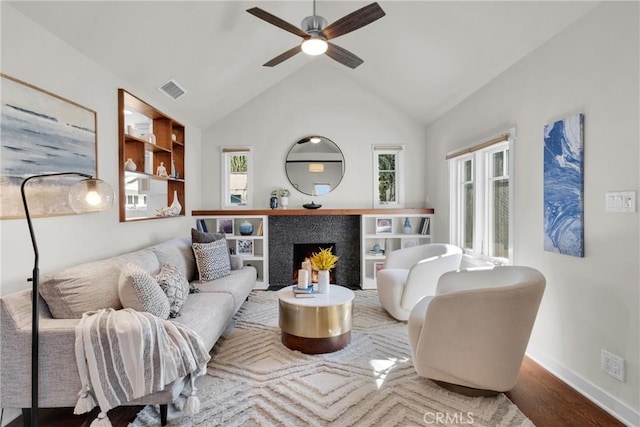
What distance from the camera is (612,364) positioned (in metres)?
1.99

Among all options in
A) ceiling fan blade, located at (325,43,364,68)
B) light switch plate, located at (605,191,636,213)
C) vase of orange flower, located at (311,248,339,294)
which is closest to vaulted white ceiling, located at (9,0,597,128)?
ceiling fan blade, located at (325,43,364,68)

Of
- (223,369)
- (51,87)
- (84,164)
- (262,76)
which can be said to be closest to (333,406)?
(223,369)

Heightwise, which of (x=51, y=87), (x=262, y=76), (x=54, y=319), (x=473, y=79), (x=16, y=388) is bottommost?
(x=16, y=388)

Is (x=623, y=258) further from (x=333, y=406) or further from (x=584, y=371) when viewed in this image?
(x=333, y=406)

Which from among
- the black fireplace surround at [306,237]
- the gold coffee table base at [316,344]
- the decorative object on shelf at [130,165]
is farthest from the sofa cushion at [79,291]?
the black fireplace surround at [306,237]

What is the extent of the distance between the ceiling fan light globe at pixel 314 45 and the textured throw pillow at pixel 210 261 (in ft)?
7.15

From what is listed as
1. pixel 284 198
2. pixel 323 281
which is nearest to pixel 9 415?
pixel 323 281

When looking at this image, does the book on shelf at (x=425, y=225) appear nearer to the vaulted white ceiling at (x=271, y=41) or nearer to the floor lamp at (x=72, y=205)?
the vaulted white ceiling at (x=271, y=41)

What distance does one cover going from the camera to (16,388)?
1.73 m

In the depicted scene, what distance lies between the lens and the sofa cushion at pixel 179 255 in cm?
315

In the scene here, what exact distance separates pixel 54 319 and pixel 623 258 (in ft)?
10.5

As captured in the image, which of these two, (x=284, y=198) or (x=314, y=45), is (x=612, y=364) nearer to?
(x=314, y=45)

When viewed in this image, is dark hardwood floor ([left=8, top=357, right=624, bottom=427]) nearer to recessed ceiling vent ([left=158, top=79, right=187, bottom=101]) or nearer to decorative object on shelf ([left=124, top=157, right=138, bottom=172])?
decorative object on shelf ([left=124, top=157, right=138, bottom=172])

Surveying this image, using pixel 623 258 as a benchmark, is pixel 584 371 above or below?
below
